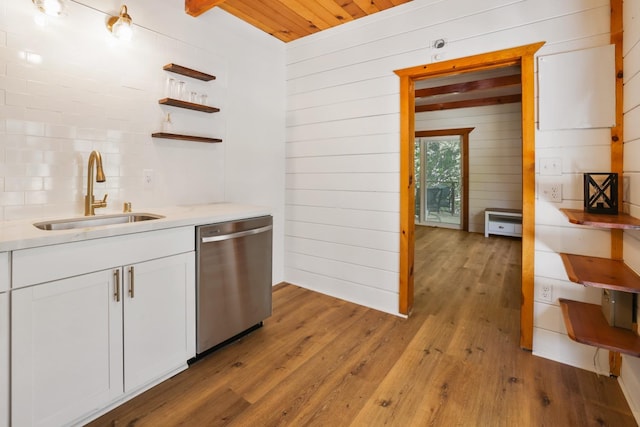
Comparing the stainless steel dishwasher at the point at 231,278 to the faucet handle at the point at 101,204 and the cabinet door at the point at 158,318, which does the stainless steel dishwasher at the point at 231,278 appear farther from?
the faucet handle at the point at 101,204

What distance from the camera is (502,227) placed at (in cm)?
620

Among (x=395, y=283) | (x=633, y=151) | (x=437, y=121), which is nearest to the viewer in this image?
(x=633, y=151)

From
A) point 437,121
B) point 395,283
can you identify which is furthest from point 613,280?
point 437,121

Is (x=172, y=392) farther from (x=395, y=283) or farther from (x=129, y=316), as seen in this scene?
(x=395, y=283)

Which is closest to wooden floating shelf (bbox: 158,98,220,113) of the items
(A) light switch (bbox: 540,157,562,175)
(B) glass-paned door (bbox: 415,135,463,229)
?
(A) light switch (bbox: 540,157,562,175)

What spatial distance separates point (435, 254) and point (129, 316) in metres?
4.29

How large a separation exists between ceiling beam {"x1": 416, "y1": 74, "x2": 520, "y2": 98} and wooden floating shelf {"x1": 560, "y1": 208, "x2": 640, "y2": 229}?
366cm

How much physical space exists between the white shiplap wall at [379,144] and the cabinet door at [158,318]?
160cm

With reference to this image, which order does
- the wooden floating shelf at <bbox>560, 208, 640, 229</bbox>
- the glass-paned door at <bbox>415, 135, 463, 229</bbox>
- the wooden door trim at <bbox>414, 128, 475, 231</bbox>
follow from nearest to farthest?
the wooden floating shelf at <bbox>560, 208, 640, 229</bbox> → the wooden door trim at <bbox>414, 128, 475, 231</bbox> → the glass-paned door at <bbox>415, 135, 463, 229</bbox>

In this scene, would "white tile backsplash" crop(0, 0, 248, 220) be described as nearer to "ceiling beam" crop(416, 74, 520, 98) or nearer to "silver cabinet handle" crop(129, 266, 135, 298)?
"silver cabinet handle" crop(129, 266, 135, 298)

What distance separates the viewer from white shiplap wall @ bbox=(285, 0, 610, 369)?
6.49ft

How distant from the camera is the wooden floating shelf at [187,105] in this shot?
2276mm

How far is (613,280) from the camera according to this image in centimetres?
154

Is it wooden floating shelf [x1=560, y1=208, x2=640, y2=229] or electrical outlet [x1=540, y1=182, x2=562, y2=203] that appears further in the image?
electrical outlet [x1=540, y1=182, x2=562, y2=203]
